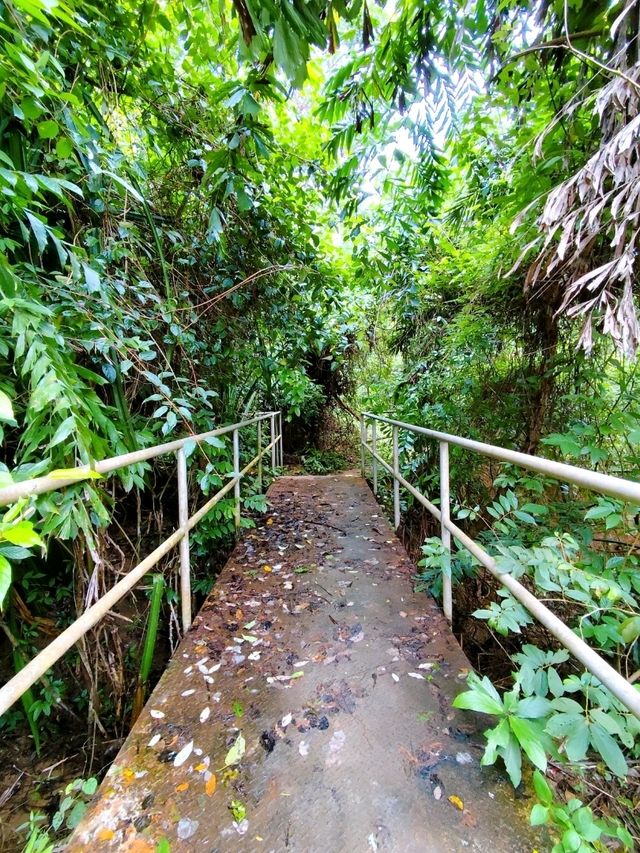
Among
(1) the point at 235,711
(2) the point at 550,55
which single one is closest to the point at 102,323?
(1) the point at 235,711

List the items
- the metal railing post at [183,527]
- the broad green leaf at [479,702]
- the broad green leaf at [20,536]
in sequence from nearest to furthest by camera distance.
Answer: the broad green leaf at [20,536], the broad green leaf at [479,702], the metal railing post at [183,527]

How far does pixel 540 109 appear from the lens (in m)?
2.34

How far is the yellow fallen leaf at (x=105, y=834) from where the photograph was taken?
0.95m

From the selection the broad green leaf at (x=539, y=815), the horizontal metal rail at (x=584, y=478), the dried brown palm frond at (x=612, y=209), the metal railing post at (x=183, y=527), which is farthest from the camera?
the metal railing post at (x=183, y=527)

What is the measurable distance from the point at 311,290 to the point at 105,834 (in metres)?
3.33

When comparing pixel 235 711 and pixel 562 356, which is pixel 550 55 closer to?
pixel 562 356

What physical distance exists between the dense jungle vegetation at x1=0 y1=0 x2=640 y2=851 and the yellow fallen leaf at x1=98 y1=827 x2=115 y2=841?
0.88ft

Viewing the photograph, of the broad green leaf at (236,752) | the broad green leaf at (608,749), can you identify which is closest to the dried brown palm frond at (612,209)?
the broad green leaf at (608,749)

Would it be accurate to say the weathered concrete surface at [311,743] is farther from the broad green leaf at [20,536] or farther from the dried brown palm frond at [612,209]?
the dried brown palm frond at [612,209]

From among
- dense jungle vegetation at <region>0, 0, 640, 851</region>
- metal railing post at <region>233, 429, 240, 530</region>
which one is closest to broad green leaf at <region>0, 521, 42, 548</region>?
dense jungle vegetation at <region>0, 0, 640, 851</region>

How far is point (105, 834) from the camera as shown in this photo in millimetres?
958

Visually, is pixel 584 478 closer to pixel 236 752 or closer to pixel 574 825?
pixel 574 825

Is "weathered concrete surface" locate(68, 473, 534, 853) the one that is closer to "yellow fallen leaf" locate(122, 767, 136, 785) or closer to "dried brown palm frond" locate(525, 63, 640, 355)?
"yellow fallen leaf" locate(122, 767, 136, 785)

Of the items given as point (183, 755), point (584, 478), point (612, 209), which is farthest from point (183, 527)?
point (612, 209)
